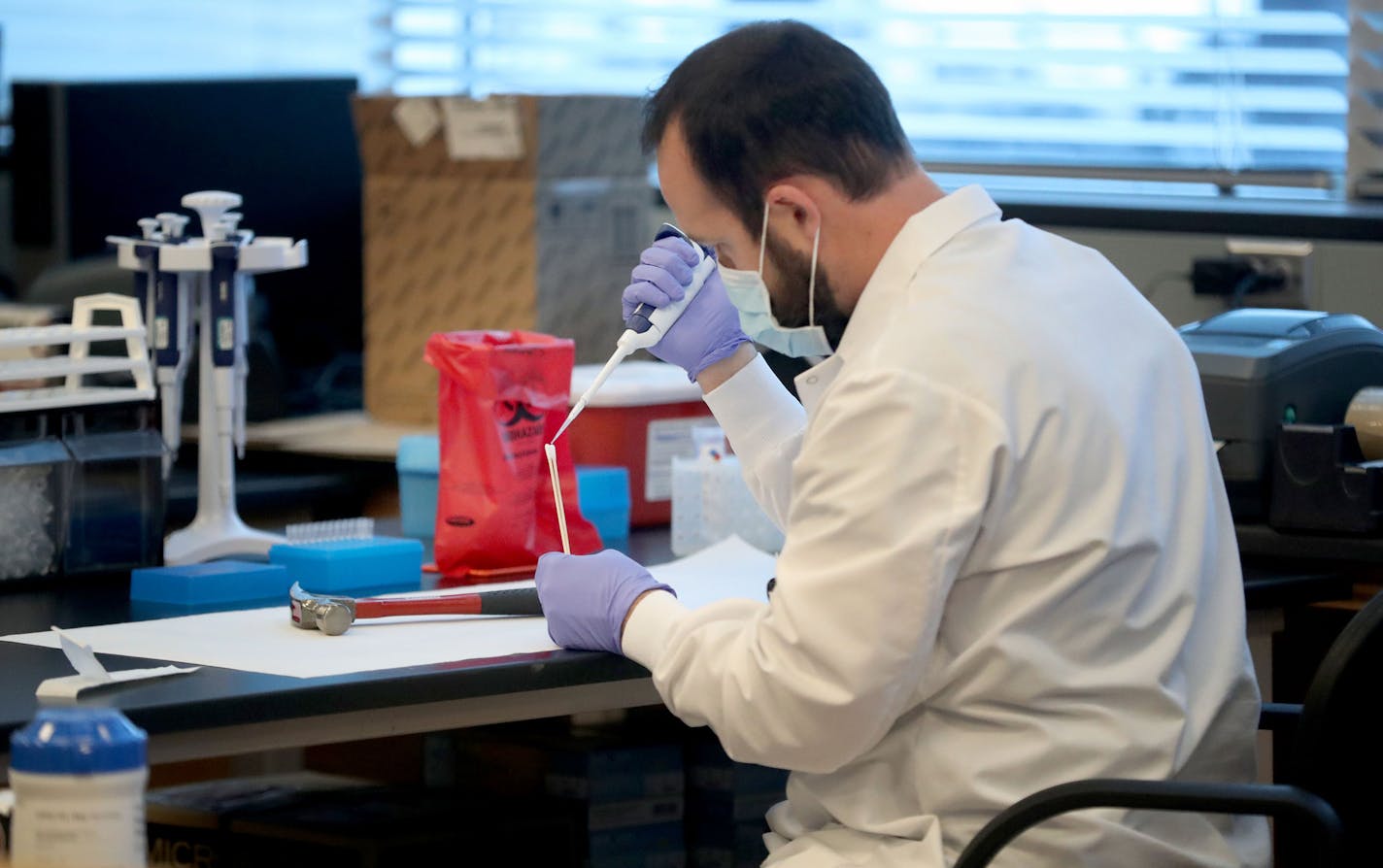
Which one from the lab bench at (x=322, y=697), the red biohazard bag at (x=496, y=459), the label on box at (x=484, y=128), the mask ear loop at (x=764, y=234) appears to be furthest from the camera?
the label on box at (x=484, y=128)

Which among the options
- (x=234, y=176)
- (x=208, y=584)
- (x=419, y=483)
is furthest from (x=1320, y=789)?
(x=234, y=176)

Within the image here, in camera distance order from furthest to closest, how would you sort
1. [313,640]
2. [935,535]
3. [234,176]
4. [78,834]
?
1. [234,176]
2. [313,640]
3. [935,535]
4. [78,834]

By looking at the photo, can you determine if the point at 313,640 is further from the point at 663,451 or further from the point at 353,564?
the point at 663,451

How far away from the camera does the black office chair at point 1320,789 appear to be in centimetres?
131

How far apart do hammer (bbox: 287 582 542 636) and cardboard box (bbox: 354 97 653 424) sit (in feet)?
3.78

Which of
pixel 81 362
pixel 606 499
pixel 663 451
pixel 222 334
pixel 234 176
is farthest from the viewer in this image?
pixel 234 176

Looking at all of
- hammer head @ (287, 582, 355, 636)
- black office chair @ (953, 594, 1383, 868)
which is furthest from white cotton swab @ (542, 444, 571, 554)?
black office chair @ (953, 594, 1383, 868)

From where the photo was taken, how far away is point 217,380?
2053mm

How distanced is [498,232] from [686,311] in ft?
3.57

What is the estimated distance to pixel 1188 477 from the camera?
1.48 meters

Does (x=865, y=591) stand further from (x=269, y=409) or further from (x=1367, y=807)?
(x=269, y=409)

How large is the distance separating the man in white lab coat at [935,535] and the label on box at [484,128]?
1.29 meters

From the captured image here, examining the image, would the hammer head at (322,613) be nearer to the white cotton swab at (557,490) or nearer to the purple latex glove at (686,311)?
the white cotton swab at (557,490)

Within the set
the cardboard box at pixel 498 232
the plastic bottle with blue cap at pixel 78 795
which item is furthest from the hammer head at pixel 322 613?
the cardboard box at pixel 498 232
